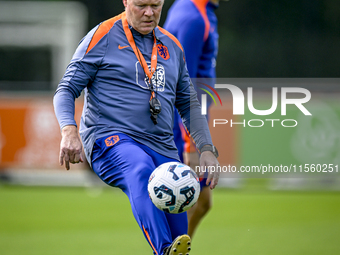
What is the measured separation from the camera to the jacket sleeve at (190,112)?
4.07 m

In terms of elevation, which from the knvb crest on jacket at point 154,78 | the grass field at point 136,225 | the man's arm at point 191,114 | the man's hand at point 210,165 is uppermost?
the knvb crest on jacket at point 154,78

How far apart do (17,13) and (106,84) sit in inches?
555

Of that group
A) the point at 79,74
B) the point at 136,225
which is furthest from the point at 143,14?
the point at 136,225

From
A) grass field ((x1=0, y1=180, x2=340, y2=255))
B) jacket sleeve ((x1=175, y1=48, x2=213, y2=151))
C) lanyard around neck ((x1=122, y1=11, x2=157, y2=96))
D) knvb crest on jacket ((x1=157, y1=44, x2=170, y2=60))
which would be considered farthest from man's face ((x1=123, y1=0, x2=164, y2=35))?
grass field ((x1=0, y1=180, x2=340, y2=255))

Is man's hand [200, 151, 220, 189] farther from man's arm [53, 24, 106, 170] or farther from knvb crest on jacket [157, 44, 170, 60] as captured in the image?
man's arm [53, 24, 106, 170]

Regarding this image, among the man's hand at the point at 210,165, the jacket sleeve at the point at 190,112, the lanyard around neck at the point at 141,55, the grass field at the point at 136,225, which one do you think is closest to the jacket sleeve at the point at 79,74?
the lanyard around neck at the point at 141,55

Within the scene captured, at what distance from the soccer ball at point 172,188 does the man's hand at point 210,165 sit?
0.94 feet

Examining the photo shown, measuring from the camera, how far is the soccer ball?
3.43 m

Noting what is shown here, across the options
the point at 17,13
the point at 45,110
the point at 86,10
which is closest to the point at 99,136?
the point at 45,110

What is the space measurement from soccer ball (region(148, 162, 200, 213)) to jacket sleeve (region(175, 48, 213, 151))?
544 millimetres

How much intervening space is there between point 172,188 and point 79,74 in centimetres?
97

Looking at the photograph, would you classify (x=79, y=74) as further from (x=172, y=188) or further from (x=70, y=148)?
(x=172, y=188)

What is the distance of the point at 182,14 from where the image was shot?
5.15 meters

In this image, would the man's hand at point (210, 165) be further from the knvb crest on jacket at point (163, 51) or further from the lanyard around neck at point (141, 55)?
the knvb crest on jacket at point (163, 51)
